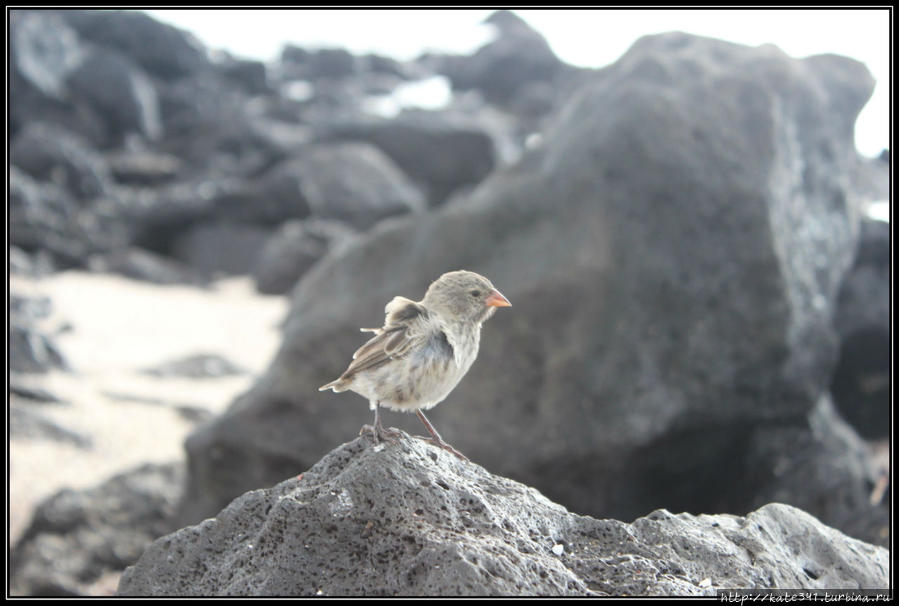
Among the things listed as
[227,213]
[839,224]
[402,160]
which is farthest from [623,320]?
[402,160]

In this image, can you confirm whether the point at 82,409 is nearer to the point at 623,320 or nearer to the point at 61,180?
the point at 623,320

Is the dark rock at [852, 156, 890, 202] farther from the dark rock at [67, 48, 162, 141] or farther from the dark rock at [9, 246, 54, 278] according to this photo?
the dark rock at [67, 48, 162, 141]

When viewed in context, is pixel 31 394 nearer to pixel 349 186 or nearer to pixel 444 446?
pixel 444 446

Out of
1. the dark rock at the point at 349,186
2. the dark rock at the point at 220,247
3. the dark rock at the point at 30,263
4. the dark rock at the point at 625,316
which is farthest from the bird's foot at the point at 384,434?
the dark rock at the point at 349,186

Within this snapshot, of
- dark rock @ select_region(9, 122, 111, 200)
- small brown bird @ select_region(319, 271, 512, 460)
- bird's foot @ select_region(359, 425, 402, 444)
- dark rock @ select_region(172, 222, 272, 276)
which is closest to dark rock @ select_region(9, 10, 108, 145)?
dark rock @ select_region(9, 122, 111, 200)

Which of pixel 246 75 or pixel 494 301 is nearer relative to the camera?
pixel 494 301

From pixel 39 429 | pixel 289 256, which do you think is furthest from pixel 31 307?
pixel 289 256
